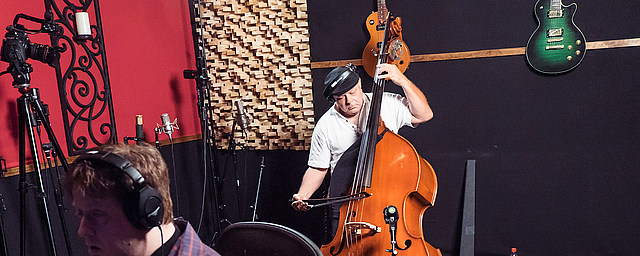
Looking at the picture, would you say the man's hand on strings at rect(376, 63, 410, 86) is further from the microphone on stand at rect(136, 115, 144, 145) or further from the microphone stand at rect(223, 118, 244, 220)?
the microphone on stand at rect(136, 115, 144, 145)

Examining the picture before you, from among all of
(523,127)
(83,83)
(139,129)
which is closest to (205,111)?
(139,129)

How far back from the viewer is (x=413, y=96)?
95.4 inches

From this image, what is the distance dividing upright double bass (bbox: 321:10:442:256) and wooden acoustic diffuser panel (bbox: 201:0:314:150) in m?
1.12

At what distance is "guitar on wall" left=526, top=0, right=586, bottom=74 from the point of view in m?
2.42

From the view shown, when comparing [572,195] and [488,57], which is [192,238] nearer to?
[488,57]

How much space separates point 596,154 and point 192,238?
275cm

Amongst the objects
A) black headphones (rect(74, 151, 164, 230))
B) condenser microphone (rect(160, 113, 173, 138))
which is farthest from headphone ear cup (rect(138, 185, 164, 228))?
condenser microphone (rect(160, 113, 173, 138))

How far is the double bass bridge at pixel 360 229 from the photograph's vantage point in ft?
5.96

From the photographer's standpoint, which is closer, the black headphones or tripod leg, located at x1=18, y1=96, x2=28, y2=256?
the black headphones

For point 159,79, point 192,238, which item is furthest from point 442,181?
point 159,79

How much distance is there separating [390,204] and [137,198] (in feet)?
4.22

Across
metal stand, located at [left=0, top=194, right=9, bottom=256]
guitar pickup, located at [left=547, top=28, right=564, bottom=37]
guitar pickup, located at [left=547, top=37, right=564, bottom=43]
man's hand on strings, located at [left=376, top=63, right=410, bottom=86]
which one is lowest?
metal stand, located at [left=0, top=194, right=9, bottom=256]

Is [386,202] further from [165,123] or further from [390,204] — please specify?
[165,123]

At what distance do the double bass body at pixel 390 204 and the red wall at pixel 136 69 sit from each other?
1809 mm
